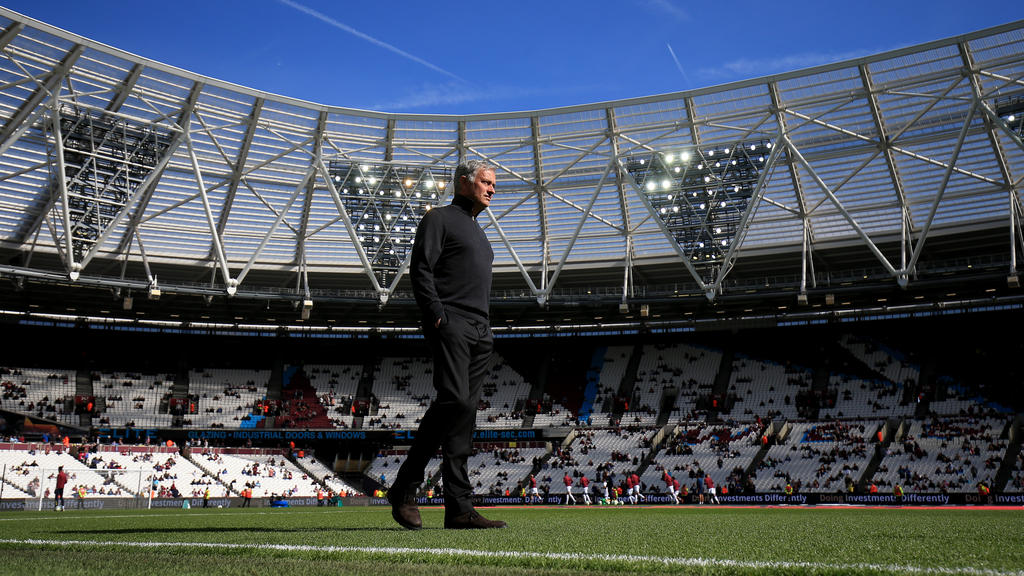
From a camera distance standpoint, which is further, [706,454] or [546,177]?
[706,454]

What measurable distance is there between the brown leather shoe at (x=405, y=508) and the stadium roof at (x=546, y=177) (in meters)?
26.3

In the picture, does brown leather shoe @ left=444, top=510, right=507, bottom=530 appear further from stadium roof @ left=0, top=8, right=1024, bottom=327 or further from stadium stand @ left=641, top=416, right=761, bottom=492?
→ stadium stand @ left=641, top=416, right=761, bottom=492

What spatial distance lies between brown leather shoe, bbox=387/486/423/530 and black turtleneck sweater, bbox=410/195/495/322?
3.70 feet

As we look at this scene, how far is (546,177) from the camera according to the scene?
35656 millimetres

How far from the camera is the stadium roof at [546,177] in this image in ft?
92.6

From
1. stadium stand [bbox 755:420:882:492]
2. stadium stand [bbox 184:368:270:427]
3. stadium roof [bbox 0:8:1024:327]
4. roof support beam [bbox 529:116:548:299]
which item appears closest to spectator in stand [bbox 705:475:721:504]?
stadium stand [bbox 755:420:882:492]

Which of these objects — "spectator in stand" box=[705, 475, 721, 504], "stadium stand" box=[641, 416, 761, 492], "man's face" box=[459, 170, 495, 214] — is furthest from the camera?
"stadium stand" box=[641, 416, 761, 492]

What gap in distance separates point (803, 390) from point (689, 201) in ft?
57.8

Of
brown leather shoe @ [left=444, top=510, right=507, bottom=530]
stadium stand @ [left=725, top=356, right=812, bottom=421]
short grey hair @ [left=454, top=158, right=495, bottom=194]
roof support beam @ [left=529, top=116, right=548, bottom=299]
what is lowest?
stadium stand @ [left=725, top=356, right=812, bottom=421]

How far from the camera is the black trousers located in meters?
4.59

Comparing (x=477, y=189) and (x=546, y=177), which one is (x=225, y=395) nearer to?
(x=546, y=177)

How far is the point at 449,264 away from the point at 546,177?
103ft

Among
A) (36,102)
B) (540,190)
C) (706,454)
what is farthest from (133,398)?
(706,454)

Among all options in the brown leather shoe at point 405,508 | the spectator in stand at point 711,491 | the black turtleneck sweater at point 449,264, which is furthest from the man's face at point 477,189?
the spectator in stand at point 711,491
